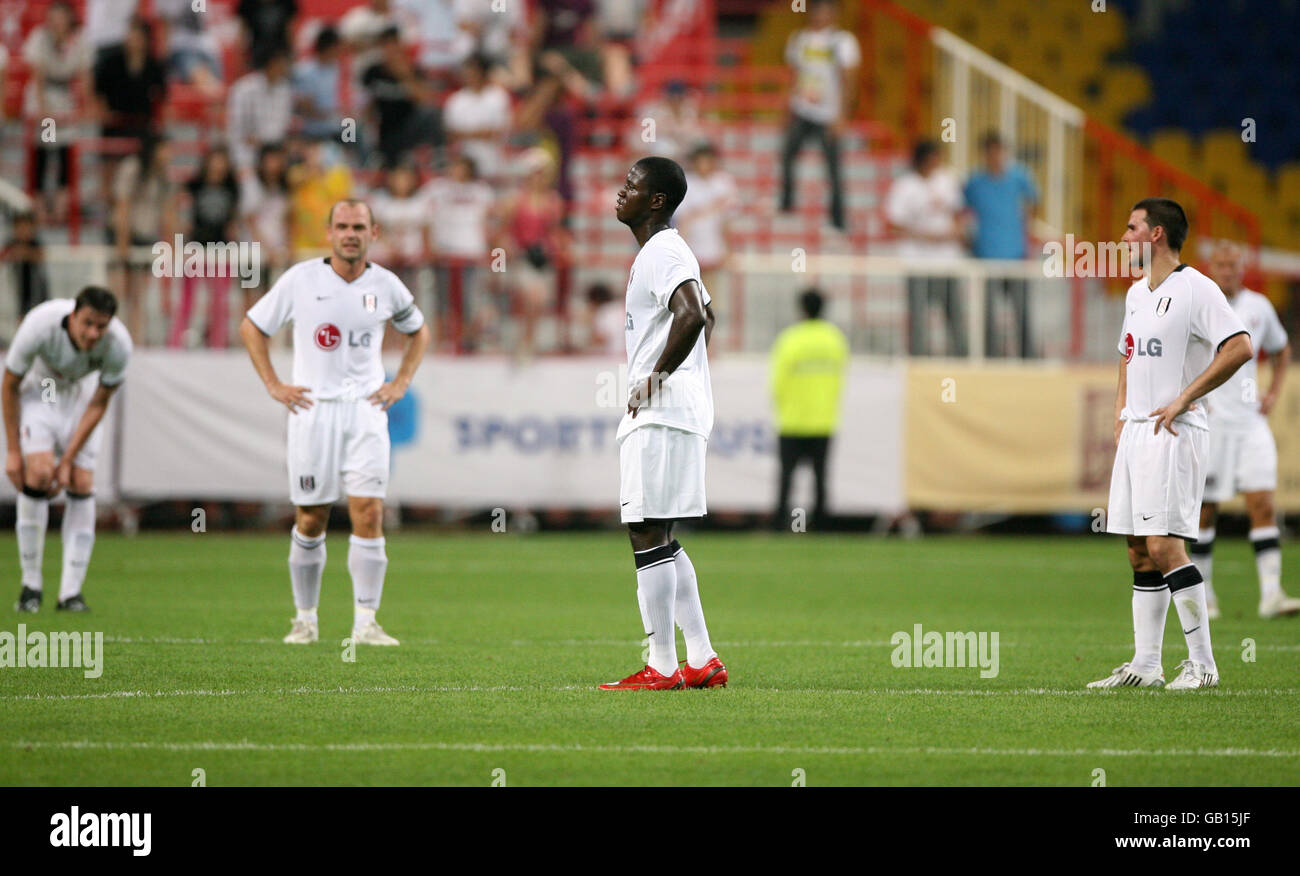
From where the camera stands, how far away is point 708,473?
19641 mm

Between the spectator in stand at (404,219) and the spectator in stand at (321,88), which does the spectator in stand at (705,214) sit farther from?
the spectator in stand at (321,88)

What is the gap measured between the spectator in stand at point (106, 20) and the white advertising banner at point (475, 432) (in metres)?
6.07

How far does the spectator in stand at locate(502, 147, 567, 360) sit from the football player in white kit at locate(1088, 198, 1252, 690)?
1149cm

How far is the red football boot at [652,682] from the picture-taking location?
28.4 feet

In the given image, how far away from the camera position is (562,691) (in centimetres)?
863

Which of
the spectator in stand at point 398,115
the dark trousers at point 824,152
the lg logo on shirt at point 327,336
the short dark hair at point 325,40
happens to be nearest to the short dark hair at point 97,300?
the lg logo on shirt at point 327,336

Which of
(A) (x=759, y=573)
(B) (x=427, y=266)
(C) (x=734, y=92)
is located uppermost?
(C) (x=734, y=92)

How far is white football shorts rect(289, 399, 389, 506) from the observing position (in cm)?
1034

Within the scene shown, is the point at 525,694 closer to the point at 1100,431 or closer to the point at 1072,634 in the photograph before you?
the point at 1072,634

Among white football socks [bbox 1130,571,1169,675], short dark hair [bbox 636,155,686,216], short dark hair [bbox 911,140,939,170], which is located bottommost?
white football socks [bbox 1130,571,1169,675]

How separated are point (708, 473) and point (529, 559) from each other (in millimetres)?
3224

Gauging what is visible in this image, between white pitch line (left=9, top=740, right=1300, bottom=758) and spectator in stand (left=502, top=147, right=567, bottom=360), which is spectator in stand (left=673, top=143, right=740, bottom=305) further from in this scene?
white pitch line (left=9, top=740, right=1300, bottom=758)

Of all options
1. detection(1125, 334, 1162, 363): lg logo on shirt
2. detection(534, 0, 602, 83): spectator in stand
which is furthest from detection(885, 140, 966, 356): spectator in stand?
detection(1125, 334, 1162, 363): lg logo on shirt
